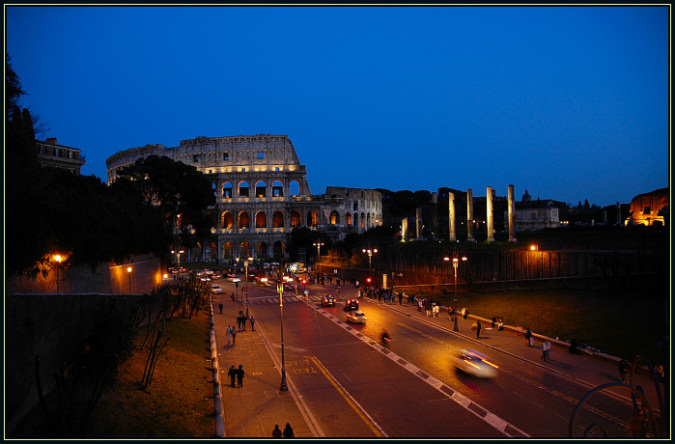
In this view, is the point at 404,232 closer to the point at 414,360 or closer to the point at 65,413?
the point at 414,360

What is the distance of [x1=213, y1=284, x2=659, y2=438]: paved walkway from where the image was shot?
14.2 metres

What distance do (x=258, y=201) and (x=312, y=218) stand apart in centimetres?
1201

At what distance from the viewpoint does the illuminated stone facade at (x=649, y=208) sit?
56.2 metres

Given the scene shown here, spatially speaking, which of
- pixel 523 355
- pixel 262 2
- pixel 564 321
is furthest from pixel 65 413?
pixel 564 321

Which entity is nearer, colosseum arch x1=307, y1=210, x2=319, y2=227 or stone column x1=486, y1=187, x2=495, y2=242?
stone column x1=486, y1=187, x2=495, y2=242

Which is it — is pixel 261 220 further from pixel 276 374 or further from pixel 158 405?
pixel 158 405

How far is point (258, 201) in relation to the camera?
92.8m

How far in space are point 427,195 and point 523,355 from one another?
13005 centimetres

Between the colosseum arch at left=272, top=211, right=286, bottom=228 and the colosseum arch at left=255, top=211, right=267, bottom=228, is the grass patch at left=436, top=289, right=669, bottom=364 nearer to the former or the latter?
the colosseum arch at left=272, top=211, right=286, bottom=228

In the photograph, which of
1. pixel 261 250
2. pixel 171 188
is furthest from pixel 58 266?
pixel 261 250

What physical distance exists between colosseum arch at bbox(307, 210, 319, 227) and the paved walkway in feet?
216

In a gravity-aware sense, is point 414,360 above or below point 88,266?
below

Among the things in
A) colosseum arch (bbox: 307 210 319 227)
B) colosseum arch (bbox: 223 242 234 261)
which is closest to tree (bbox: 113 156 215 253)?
colosseum arch (bbox: 223 242 234 261)

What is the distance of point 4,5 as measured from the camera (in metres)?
8.14
